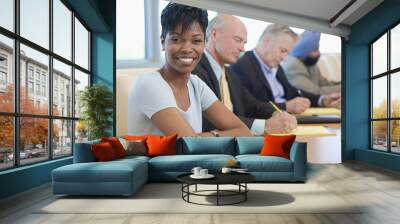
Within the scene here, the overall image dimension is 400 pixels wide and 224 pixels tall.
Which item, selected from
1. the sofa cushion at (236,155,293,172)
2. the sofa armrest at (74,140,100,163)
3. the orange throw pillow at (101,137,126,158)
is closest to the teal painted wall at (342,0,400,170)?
the sofa cushion at (236,155,293,172)

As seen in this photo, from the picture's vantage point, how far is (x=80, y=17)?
8039mm

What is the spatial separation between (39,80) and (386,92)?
712 centimetres

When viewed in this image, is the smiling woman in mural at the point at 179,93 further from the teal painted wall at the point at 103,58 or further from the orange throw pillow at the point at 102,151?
the orange throw pillow at the point at 102,151

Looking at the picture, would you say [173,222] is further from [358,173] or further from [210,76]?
[210,76]

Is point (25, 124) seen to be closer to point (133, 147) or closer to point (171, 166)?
point (133, 147)

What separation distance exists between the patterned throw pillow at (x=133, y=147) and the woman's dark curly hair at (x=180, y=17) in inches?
125

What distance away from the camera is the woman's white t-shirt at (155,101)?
872 cm

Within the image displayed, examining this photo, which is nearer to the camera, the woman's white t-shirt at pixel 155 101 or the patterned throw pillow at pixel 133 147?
the patterned throw pillow at pixel 133 147

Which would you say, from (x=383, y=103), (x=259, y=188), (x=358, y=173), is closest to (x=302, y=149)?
(x=259, y=188)

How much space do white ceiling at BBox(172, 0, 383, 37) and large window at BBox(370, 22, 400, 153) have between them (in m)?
0.83

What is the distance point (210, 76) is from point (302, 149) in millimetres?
3603

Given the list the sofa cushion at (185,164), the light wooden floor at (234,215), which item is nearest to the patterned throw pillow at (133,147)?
the sofa cushion at (185,164)

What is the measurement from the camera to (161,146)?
6773 mm

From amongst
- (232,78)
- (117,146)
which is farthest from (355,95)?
(117,146)
